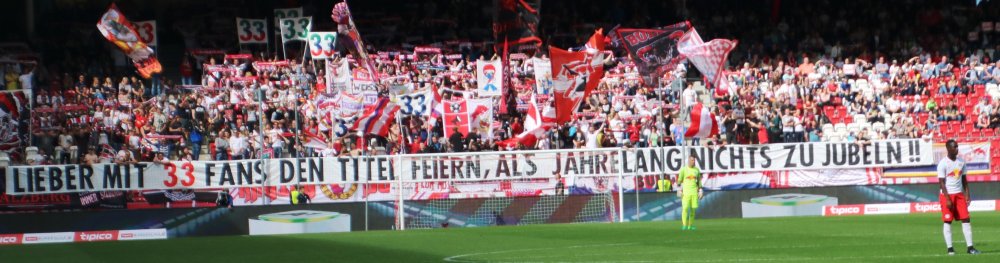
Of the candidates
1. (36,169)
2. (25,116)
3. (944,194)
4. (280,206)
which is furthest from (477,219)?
(944,194)

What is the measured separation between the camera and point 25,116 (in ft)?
131

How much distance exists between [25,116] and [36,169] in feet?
14.8

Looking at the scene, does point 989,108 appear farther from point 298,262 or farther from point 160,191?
point 298,262

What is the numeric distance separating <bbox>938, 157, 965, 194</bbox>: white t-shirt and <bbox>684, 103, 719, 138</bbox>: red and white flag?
17.0 metres

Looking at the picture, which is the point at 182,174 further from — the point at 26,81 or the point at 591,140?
the point at 591,140

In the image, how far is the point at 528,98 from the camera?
4222 cm

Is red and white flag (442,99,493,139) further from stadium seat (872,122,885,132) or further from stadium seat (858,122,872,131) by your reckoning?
stadium seat (872,122,885,132)

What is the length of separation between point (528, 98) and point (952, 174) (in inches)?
969

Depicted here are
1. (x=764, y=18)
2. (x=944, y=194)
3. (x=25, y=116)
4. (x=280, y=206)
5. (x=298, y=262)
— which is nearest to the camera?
A: (x=944, y=194)

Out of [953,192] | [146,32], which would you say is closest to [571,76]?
[146,32]

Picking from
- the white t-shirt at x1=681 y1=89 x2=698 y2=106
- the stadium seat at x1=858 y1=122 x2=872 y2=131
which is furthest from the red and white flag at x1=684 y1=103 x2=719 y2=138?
the stadium seat at x1=858 y1=122 x2=872 y2=131

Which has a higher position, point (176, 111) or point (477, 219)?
point (176, 111)

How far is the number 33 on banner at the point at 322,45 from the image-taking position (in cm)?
4269

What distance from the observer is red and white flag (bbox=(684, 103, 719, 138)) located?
35.2 meters
